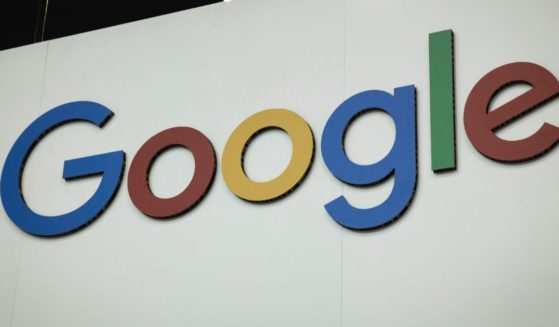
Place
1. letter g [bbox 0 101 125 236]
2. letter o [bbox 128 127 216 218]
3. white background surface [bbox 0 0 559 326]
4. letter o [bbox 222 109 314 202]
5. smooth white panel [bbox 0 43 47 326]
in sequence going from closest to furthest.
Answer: white background surface [bbox 0 0 559 326], letter o [bbox 222 109 314 202], letter o [bbox 128 127 216 218], letter g [bbox 0 101 125 236], smooth white panel [bbox 0 43 47 326]

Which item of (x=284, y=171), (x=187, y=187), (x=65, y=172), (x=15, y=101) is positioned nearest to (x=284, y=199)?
(x=284, y=171)

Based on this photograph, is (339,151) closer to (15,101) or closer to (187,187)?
(187,187)

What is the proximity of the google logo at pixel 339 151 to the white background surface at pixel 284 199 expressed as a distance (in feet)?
0.19

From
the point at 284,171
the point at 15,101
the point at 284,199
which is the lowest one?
the point at 284,199

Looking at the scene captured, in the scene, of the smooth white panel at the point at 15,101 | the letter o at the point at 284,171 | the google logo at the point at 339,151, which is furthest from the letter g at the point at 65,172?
the letter o at the point at 284,171

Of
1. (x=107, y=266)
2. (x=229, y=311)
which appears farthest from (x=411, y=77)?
(x=107, y=266)

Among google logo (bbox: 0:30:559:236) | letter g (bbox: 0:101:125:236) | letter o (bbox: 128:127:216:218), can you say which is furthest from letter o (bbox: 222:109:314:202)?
letter g (bbox: 0:101:125:236)

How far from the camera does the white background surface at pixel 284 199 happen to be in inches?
153

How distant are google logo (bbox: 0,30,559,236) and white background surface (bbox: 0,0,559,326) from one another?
58 mm

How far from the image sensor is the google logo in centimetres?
404

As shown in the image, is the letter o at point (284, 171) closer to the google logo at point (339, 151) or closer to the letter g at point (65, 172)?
the google logo at point (339, 151)

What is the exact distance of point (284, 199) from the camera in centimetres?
443

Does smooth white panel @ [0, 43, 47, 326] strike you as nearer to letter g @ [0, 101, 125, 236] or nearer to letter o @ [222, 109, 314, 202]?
letter g @ [0, 101, 125, 236]

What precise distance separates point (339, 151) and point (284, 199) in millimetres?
397
